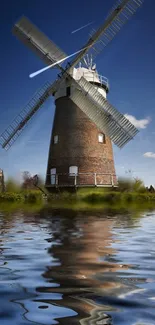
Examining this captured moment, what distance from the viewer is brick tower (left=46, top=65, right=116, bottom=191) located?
23656mm

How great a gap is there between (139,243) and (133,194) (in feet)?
53.5

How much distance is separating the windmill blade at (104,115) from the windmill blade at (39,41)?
2394mm

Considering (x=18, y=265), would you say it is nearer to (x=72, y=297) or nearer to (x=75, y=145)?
(x=72, y=297)

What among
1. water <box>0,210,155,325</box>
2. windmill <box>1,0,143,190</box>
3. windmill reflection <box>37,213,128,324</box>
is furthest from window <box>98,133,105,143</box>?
water <box>0,210,155,325</box>

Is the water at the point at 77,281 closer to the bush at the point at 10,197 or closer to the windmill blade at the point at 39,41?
the bush at the point at 10,197

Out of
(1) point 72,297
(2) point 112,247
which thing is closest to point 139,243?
(2) point 112,247

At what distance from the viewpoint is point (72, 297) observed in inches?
108

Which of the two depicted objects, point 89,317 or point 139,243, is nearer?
point 89,317

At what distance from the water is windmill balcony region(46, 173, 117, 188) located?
1718 cm

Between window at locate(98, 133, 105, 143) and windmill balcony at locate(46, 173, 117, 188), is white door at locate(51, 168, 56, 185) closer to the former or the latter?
windmill balcony at locate(46, 173, 117, 188)

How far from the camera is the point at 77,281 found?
330cm

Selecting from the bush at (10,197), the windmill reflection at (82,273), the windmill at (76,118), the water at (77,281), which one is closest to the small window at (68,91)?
the windmill at (76,118)

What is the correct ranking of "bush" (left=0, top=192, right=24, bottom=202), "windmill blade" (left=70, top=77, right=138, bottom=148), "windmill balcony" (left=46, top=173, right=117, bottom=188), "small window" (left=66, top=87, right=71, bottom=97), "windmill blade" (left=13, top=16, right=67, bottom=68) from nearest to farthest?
"windmill blade" (left=70, top=77, right=138, bottom=148), "bush" (left=0, top=192, right=24, bottom=202), "windmill blade" (left=13, top=16, right=67, bottom=68), "windmill balcony" (left=46, top=173, right=117, bottom=188), "small window" (left=66, top=87, right=71, bottom=97)

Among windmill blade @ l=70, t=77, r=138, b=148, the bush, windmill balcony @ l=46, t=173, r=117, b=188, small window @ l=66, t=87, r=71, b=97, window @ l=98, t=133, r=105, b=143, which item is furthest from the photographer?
window @ l=98, t=133, r=105, b=143
